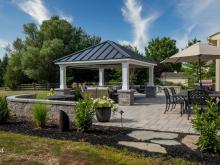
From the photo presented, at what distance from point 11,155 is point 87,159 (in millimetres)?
1397

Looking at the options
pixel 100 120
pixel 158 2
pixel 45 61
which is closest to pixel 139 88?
pixel 158 2

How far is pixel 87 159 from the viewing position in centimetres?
456

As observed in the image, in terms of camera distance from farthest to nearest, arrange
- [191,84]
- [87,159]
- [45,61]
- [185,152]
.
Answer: [45,61] < [191,84] < [185,152] < [87,159]

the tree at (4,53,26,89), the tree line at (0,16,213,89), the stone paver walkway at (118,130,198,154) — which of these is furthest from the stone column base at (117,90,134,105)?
the tree at (4,53,26,89)

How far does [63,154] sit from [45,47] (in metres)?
33.4

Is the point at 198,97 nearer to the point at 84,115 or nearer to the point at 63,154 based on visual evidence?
the point at 84,115

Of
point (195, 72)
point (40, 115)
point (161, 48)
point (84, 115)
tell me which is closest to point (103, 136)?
point (84, 115)

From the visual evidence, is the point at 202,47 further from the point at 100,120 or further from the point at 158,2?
the point at 158,2

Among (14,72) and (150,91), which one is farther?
(14,72)

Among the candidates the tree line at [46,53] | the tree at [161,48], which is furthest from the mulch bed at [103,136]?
the tree at [161,48]

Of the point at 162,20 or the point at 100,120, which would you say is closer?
the point at 100,120

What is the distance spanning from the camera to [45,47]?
1443 inches

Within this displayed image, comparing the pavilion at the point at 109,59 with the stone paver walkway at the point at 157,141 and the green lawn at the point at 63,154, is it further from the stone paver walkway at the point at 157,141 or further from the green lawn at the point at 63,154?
the green lawn at the point at 63,154

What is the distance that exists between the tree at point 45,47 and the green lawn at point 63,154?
31393mm
